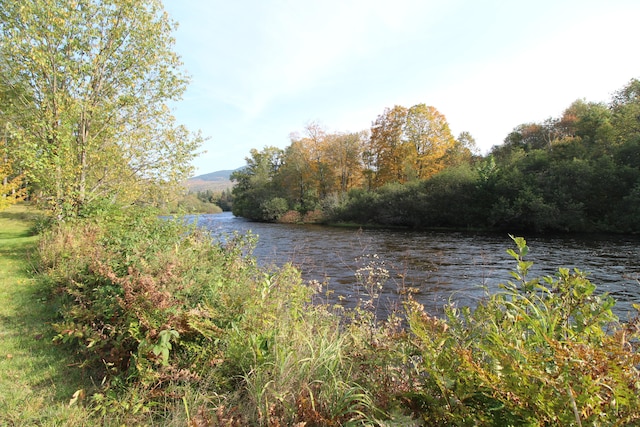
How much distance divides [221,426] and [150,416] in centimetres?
76

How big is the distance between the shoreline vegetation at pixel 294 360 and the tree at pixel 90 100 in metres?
5.78

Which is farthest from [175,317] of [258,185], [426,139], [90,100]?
[258,185]

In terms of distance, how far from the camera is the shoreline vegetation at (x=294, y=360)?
1.75 meters

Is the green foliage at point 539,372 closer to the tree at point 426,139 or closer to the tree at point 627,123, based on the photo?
the tree at point 627,123

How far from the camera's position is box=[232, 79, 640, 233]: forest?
26.3 metres

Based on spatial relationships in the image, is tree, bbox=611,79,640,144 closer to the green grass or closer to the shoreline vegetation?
the shoreline vegetation

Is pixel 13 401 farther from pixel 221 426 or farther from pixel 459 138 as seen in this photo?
pixel 459 138

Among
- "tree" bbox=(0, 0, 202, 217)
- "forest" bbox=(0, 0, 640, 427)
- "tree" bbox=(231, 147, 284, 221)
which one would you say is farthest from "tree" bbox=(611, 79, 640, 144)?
"tree" bbox=(231, 147, 284, 221)

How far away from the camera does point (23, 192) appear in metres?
11.5

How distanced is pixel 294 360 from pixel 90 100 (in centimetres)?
1047

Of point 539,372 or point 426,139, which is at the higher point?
point 426,139

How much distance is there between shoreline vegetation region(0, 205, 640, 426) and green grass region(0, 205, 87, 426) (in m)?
0.02

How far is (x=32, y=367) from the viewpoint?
11.7ft

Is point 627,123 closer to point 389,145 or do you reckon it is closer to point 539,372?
point 389,145
